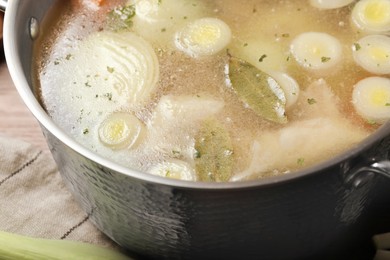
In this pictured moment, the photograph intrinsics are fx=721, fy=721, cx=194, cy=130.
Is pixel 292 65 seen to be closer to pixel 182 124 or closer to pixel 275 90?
pixel 275 90

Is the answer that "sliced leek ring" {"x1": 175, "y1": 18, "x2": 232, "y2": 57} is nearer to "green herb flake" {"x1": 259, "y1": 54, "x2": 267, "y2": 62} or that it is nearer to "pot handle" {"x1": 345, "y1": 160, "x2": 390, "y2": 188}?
"green herb flake" {"x1": 259, "y1": 54, "x2": 267, "y2": 62}

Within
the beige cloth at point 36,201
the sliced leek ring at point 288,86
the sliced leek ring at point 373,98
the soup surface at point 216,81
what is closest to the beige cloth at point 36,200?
the beige cloth at point 36,201

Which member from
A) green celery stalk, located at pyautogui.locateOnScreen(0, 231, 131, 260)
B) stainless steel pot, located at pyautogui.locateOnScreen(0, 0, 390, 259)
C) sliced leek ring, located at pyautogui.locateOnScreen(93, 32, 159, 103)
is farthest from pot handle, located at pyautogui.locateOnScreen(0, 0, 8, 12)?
green celery stalk, located at pyautogui.locateOnScreen(0, 231, 131, 260)

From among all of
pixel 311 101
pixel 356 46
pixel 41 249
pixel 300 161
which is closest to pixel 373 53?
pixel 356 46

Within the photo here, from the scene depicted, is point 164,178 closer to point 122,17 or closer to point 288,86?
point 288,86

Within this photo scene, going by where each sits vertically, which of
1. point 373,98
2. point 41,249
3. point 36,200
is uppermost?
point 373,98
